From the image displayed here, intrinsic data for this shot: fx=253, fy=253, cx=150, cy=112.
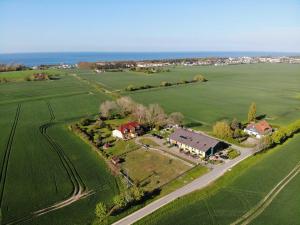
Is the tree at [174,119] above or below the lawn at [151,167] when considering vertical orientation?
above

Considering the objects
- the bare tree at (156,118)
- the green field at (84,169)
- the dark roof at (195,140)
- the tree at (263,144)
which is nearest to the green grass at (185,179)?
the green field at (84,169)

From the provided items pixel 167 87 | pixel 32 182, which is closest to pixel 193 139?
pixel 32 182

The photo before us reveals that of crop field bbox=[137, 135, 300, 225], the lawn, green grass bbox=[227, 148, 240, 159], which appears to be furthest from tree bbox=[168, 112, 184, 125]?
crop field bbox=[137, 135, 300, 225]

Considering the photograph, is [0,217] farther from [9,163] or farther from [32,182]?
[9,163]

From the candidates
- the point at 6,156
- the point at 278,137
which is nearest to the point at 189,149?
the point at 278,137

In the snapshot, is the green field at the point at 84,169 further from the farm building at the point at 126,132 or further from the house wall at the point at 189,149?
the house wall at the point at 189,149
